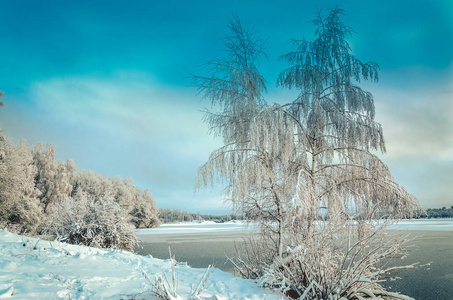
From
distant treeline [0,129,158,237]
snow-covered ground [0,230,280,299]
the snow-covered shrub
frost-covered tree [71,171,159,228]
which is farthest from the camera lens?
frost-covered tree [71,171,159,228]

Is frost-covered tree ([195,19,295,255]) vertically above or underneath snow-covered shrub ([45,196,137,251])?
above

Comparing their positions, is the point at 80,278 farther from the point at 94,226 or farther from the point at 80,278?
the point at 94,226

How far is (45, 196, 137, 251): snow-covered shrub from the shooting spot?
1025cm

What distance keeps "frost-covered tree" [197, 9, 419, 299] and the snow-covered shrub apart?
6590 mm

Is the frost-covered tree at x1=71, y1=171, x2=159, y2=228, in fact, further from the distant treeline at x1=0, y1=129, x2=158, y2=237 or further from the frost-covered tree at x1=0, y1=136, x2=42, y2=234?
the frost-covered tree at x1=0, y1=136, x2=42, y2=234

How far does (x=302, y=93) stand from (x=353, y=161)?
2031 millimetres

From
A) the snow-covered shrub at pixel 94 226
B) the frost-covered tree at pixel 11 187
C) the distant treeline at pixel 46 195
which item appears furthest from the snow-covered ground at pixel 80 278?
the frost-covered tree at pixel 11 187

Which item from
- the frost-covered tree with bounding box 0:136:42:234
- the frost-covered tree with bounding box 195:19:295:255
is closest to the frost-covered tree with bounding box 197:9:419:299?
the frost-covered tree with bounding box 195:19:295:255

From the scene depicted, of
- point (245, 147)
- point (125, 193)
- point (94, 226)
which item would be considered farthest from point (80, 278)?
point (125, 193)

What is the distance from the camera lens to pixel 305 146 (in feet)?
19.9

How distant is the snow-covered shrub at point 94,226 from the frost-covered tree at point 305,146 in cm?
659

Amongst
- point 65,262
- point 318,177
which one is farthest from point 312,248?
point 65,262

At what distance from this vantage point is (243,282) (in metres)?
4.34

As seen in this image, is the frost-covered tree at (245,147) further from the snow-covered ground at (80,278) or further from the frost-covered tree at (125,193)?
the frost-covered tree at (125,193)
